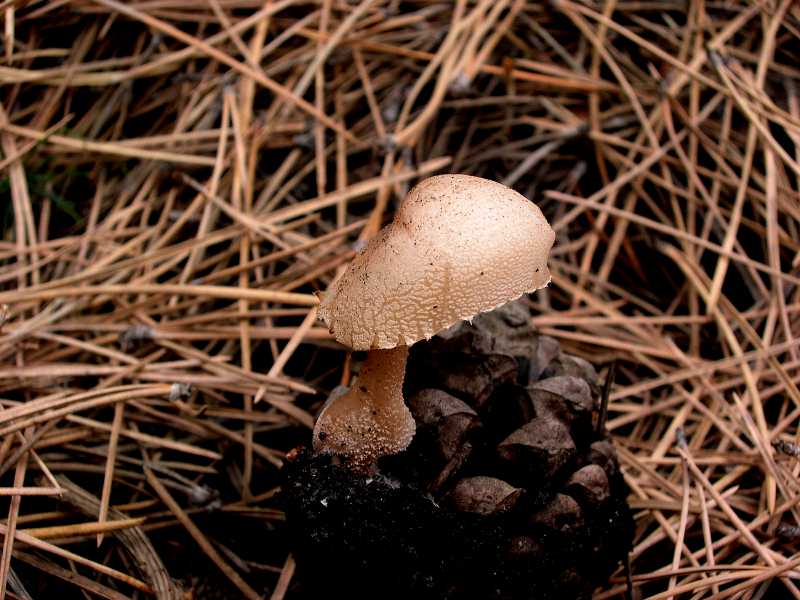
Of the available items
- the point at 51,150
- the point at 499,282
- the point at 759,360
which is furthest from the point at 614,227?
the point at 51,150

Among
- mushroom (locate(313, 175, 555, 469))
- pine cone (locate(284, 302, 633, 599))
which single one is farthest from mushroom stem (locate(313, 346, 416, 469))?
mushroom (locate(313, 175, 555, 469))

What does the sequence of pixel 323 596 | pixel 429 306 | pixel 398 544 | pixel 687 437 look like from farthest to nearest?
pixel 687 437 < pixel 323 596 < pixel 398 544 < pixel 429 306

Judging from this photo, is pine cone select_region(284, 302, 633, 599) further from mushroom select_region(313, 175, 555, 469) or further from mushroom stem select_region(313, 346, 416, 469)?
mushroom select_region(313, 175, 555, 469)

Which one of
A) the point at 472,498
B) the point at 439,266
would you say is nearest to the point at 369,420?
the point at 472,498

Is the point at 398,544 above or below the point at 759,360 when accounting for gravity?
below

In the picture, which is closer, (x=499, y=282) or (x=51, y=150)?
(x=499, y=282)

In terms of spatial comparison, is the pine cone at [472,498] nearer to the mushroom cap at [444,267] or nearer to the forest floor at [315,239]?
the forest floor at [315,239]

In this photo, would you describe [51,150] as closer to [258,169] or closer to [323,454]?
[258,169]
